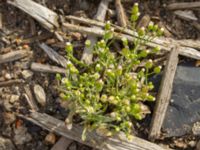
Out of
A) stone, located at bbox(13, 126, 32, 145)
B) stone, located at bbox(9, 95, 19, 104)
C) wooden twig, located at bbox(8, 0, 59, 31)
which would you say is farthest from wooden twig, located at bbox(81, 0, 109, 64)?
stone, located at bbox(13, 126, 32, 145)

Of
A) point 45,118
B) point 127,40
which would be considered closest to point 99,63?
point 127,40

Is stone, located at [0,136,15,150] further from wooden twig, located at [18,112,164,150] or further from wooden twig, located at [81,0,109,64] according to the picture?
wooden twig, located at [81,0,109,64]

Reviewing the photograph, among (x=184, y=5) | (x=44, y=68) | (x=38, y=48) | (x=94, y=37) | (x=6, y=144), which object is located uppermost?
(x=184, y=5)

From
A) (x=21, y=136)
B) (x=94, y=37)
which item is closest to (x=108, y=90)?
(x=94, y=37)

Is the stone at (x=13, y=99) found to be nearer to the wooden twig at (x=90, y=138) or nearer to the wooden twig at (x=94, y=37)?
the wooden twig at (x=90, y=138)

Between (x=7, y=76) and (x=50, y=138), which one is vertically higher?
(x=7, y=76)

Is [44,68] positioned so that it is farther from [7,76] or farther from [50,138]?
[50,138]
